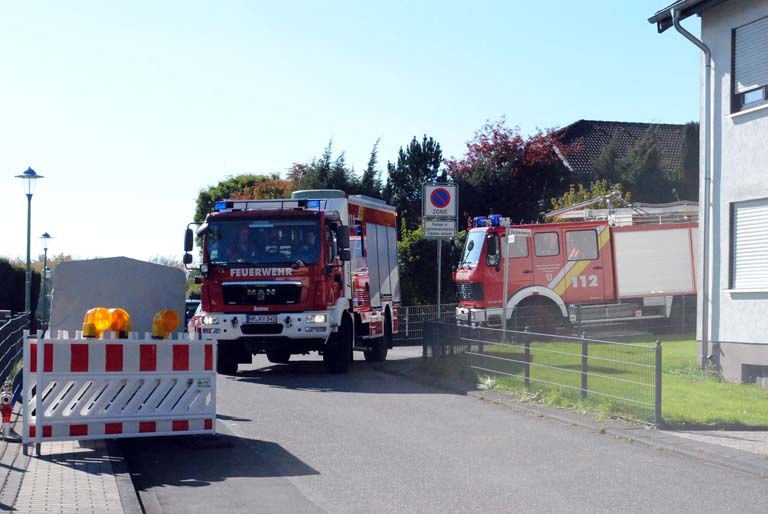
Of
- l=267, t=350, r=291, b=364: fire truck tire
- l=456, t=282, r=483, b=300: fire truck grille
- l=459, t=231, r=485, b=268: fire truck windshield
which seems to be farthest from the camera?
l=459, t=231, r=485, b=268: fire truck windshield

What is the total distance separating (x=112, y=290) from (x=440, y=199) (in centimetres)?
851

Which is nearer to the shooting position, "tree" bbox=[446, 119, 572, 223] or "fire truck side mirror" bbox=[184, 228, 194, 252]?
"fire truck side mirror" bbox=[184, 228, 194, 252]

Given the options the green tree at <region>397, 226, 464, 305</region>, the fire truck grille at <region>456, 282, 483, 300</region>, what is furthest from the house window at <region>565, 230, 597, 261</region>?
the green tree at <region>397, 226, 464, 305</region>

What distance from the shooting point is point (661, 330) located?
25.1m

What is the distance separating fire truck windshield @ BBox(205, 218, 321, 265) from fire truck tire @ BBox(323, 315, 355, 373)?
5.42 ft

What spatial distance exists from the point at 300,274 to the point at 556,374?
5588 mm

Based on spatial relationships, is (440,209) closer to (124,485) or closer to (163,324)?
(163,324)

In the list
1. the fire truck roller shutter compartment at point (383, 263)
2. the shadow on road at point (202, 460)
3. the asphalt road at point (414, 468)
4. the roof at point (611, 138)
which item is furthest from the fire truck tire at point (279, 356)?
the roof at point (611, 138)

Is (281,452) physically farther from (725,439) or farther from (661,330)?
(661,330)

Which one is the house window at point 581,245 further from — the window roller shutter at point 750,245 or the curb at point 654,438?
the curb at point 654,438

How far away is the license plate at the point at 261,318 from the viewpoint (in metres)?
17.1

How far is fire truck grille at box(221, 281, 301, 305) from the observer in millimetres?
17094

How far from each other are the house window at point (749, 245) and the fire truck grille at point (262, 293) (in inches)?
293

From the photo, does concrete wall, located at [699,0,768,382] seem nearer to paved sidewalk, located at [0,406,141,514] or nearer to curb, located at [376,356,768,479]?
curb, located at [376,356,768,479]
